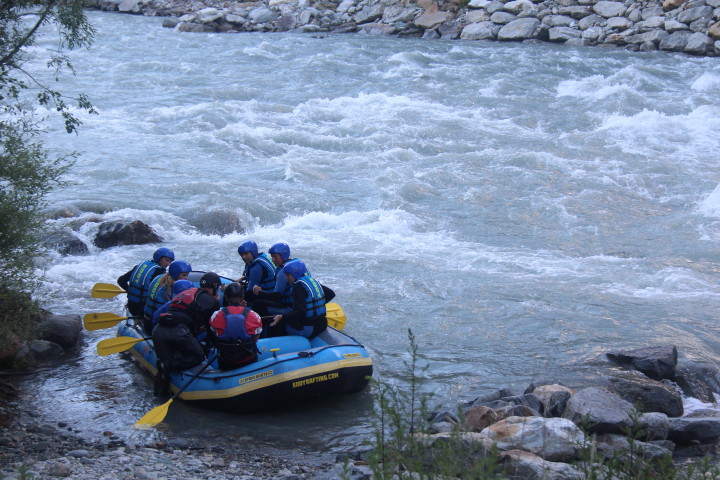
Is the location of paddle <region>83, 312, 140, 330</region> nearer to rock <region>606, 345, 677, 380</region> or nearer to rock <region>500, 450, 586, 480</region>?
rock <region>500, 450, 586, 480</region>

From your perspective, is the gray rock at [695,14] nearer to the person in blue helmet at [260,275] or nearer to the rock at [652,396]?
the rock at [652,396]

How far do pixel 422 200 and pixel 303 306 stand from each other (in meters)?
6.16

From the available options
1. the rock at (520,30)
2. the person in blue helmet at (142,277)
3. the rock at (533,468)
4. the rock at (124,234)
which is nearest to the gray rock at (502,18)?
the rock at (520,30)

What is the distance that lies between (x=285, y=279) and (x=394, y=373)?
53.1 inches

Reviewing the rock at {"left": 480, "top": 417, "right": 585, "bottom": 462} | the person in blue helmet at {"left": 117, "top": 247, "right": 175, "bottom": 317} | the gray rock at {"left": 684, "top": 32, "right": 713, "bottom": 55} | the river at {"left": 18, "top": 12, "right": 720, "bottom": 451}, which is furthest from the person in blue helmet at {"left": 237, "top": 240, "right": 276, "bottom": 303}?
the gray rock at {"left": 684, "top": 32, "right": 713, "bottom": 55}

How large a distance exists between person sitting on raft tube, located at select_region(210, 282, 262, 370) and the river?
49 cm

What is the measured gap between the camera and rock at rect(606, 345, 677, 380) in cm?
685

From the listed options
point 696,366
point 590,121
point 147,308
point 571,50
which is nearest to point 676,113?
point 590,121

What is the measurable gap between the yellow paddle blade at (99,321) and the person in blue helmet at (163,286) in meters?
0.58

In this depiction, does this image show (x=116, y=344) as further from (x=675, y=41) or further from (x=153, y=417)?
(x=675, y=41)

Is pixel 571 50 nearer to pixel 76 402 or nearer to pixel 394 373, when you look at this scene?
pixel 394 373

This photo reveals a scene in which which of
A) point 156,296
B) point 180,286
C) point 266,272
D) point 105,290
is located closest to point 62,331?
point 105,290

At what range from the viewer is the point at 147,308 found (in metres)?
7.08

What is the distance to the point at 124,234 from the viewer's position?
35.4ft
